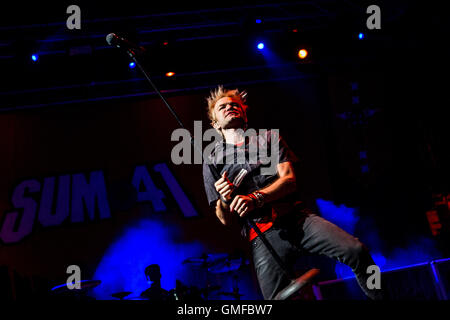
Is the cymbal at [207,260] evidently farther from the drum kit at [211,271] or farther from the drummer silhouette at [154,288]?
the drummer silhouette at [154,288]

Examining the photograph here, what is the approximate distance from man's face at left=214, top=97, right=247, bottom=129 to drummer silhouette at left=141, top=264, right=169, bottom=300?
3.55m

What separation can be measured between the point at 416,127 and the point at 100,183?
21.3ft

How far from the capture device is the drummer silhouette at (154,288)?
5492mm

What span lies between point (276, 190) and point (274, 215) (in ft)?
0.56

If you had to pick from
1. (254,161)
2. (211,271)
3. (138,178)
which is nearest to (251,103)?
(138,178)

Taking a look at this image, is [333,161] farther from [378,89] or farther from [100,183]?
[100,183]

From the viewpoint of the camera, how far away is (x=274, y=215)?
2.36 metres

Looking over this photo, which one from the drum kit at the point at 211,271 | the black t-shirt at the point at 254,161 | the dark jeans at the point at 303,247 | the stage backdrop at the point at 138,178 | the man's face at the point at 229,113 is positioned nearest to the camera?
the dark jeans at the point at 303,247

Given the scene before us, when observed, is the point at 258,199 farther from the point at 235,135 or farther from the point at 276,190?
the point at 235,135

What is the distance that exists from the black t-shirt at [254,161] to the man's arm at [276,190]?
0.21ft

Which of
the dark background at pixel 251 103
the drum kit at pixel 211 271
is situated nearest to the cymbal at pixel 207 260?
the drum kit at pixel 211 271

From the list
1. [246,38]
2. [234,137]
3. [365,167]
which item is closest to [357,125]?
[365,167]

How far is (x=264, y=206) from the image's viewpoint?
238 cm

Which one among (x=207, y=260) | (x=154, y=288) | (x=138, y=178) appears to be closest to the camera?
(x=154, y=288)
